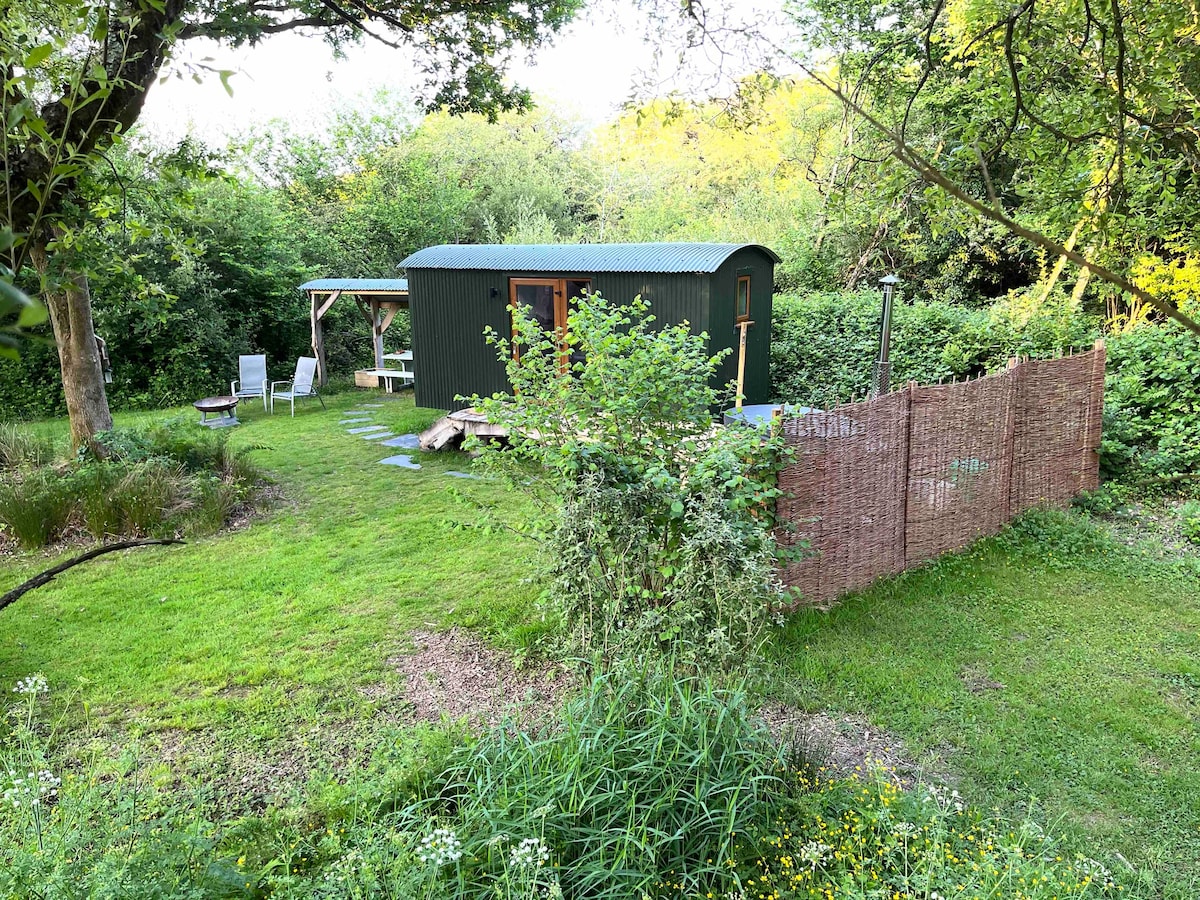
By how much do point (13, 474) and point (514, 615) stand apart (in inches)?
182

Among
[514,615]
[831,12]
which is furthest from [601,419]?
[831,12]

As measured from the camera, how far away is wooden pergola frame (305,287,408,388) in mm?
12156

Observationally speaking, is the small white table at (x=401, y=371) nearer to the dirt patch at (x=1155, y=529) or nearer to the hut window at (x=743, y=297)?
the hut window at (x=743, y=297)

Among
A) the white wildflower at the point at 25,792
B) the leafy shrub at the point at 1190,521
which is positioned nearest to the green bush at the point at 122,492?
the white wildflower at the point at 25,792

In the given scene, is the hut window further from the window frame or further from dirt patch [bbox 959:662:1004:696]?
dirt patch [bbox 959:662:1004:696]

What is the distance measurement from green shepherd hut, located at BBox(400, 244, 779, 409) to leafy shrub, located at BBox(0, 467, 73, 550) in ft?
13.4

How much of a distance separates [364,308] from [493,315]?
5.13 metres

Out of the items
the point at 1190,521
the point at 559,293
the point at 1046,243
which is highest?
the point at 559,293

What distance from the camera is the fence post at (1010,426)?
5.48m

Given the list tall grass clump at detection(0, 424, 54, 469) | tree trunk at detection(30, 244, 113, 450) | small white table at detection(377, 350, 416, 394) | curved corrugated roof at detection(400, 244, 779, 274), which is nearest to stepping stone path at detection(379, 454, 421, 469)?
curved corrugated roof at detection(400, 244, 779, 274)

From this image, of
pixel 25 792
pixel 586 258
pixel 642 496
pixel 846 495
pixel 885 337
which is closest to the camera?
pixel 25 792

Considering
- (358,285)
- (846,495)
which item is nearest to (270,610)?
(846,495)

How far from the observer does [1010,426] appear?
553 centimetres

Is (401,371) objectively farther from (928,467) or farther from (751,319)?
(928,467)
